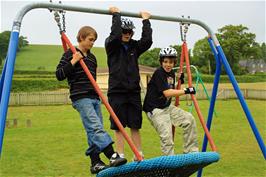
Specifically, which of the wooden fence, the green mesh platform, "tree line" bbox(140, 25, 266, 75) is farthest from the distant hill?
the green mesh platform

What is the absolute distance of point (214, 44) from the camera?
4812 millimetres

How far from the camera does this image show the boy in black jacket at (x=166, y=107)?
171 inches

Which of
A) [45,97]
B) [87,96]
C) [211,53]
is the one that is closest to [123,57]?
[87,96]

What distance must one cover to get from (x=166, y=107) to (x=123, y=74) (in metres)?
0.69

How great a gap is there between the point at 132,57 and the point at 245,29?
161 feet

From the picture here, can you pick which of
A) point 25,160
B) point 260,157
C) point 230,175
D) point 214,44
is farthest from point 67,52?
point 260,157

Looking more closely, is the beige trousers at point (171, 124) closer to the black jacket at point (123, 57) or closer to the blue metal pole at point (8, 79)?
the black jacket at point (123, 57)

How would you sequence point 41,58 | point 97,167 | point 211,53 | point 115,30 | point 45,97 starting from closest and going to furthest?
point 97,167, point 115,30, point 45,97, point 211,53, point 41,58

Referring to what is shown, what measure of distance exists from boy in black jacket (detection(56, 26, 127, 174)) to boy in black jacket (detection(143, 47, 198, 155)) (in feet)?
2.43

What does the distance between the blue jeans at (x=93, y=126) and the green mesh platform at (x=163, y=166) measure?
0.29 metres

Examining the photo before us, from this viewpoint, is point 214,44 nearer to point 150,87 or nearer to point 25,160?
point 150,87

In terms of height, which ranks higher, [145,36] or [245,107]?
[145,36]

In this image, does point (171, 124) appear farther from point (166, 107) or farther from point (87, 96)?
point (87, 96)

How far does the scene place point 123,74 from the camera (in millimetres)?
4184
